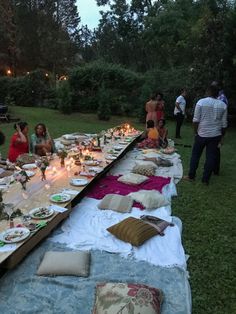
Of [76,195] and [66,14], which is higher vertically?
[66,14]

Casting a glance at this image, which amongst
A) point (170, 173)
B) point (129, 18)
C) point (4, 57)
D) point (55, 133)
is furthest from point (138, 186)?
point (129, 18)

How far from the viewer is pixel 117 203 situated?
5074 millimetres

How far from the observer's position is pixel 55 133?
1289 centimetres

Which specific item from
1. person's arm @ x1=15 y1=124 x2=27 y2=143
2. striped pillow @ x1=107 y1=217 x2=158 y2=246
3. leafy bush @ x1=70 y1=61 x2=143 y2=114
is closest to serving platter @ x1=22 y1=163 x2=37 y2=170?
person's arm @ x1=15 y1=124 x2=27 y2=143

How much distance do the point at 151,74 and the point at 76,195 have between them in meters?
15.3

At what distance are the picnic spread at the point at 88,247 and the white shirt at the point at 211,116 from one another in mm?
1304

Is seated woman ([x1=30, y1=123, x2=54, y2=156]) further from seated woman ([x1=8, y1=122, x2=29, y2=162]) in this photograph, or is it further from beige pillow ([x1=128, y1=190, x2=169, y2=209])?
beige pillow ([x1=128, y1=190, x2=169, y2=209])

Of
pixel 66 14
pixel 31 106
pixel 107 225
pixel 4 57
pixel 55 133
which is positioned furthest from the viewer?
pixel 66 14

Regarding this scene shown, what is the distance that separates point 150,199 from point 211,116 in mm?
2196

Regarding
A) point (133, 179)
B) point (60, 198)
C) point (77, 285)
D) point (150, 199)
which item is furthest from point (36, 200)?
point (133, 179)

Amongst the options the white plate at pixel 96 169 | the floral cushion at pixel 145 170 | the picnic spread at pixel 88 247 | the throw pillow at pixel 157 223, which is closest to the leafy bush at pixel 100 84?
the floral cushion at pixel 145 170

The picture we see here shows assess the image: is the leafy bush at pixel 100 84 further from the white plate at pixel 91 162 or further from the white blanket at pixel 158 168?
the white plate at pixel 91 162

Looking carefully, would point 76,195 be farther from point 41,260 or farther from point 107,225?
point 41,260

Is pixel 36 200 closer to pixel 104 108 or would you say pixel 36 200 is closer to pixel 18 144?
pixel 18 144
